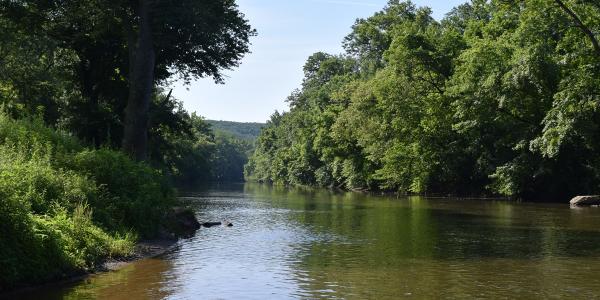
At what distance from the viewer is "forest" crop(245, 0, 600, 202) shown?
132 feet

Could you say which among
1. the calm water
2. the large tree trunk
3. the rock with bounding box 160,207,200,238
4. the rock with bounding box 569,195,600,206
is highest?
the large tree trunk

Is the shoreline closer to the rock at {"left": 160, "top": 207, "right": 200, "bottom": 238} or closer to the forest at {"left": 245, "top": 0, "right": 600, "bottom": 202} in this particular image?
the rock at {"left": 160, "top": 207, "right": 200, "bottom": 238}

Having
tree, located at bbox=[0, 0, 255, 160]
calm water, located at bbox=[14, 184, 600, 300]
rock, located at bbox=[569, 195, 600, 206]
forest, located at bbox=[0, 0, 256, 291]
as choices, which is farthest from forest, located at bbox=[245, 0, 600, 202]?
forest, located at bbox=[0, 0, 256, 291]

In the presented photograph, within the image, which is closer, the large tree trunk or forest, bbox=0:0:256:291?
forest, bbox=0:0:256:291

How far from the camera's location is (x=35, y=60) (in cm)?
3331

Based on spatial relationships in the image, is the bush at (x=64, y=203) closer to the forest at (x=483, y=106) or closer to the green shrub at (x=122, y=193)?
the green shrub at (x=122, y=193)

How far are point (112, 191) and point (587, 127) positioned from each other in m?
34.3

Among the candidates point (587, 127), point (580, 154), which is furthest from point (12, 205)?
point (580, 154)

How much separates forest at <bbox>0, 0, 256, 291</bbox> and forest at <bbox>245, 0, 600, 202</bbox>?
18159 mm

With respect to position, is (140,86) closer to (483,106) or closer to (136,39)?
(136,39)

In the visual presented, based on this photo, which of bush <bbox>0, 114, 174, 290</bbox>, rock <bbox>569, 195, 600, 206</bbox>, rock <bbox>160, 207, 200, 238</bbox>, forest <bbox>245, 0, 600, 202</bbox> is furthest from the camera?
rock <bbox>569, 195, 600, 206</bbox>

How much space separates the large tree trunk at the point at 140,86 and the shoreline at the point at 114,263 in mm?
9050

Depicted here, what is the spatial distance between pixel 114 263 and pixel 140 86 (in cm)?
1504

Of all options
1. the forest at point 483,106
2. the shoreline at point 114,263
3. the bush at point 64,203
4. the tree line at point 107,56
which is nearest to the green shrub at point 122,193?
the bush at point 64,203
